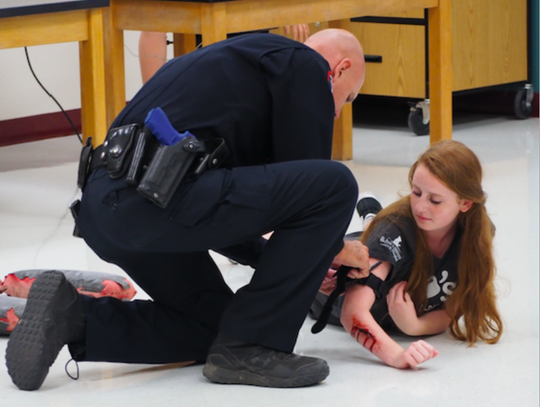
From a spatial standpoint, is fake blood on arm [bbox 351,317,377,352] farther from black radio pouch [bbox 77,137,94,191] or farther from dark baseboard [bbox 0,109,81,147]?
dark baseboard [bbox 0,109,81,147]

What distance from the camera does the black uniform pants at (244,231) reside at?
1.57m

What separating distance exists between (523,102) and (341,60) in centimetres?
300

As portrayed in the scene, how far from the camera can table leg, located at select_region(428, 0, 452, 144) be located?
3.45 m

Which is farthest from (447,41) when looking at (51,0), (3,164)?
(3,164)

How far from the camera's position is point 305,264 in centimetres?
159

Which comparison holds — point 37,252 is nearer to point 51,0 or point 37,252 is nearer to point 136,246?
point 51,0

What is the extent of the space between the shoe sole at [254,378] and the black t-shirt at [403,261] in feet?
0.98

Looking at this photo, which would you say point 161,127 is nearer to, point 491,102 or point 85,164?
point 85,164

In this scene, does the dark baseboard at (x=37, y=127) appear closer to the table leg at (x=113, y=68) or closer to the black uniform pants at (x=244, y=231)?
the table leg at (x=113, y=68)

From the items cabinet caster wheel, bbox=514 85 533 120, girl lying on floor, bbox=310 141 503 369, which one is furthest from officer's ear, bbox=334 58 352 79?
cabinet caster wheel, bbox=514 85 533 120

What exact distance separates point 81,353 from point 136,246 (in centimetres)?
23

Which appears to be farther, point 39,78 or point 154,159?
point 39,78

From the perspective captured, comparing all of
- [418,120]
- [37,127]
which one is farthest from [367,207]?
[37,127]

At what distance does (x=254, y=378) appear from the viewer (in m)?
1.62
